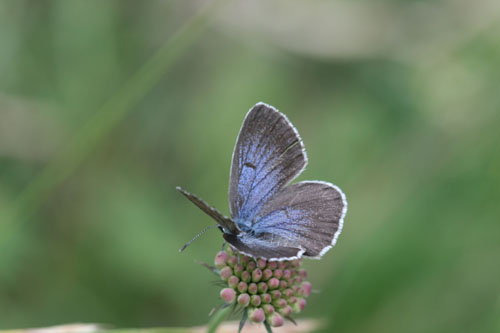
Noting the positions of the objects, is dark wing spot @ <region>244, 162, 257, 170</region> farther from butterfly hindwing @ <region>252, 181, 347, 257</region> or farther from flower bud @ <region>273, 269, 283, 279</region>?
flower bud @ <region>273, 269, 283, 279</region>

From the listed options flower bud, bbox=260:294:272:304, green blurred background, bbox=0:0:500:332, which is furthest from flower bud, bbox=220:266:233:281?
green blurred background, bbox=0:0:500:332

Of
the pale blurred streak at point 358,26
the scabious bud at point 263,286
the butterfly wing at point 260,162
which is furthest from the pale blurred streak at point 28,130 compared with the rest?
the scabious bud at point 263,286

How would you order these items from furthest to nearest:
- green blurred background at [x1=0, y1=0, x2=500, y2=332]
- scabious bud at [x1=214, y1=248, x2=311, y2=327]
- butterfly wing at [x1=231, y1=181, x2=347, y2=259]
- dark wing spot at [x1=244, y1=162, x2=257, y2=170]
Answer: green blurred background at [x1=0, y1=0, x2=500, y2=332] < dark wing spot at [x1=244, y1=162, x2=257, y2=170] < scabious bud at [x1=214, y1=248, x2=311, y2=327] < butterfly wing at [x1=231, y1=181, x2=347, y2=259]

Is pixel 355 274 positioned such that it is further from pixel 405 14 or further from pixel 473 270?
pixel 405 14

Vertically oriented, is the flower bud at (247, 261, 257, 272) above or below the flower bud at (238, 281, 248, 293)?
above

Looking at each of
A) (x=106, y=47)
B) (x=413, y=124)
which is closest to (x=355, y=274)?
(x=413, y=124)

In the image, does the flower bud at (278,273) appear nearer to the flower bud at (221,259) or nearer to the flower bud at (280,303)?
the flower bud at (280,303)

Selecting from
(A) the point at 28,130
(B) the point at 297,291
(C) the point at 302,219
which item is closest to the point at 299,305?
(B) the point at 297,291
